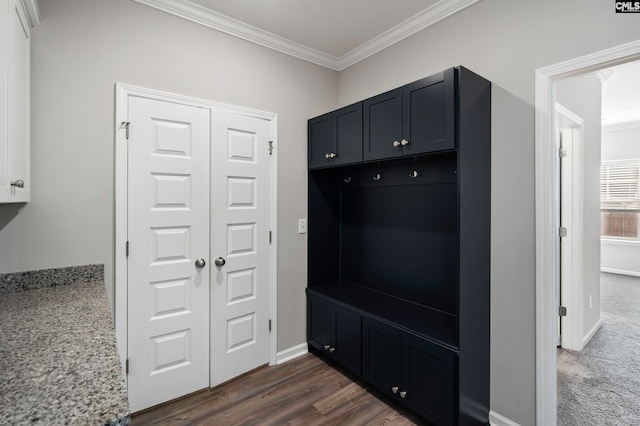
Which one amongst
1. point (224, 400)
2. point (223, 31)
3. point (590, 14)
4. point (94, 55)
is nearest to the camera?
Answer: point (590, 14)

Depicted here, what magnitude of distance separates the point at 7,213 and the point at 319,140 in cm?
215

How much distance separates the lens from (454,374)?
5.81 ft

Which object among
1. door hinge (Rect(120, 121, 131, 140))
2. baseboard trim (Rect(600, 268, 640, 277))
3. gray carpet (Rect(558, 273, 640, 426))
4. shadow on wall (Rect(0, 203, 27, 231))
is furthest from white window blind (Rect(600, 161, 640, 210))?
shadow on wall (Rect(0, 203, 27, 231))

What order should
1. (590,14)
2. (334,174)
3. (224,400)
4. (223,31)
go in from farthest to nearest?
1. (334,174)
2. (223,31)
3. (224,400)
4. (590,14)

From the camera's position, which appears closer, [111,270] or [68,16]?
[68,16]

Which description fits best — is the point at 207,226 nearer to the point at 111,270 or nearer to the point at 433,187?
the point at 111,270

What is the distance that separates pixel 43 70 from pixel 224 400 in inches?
95.1

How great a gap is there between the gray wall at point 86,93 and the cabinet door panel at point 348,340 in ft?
5.48

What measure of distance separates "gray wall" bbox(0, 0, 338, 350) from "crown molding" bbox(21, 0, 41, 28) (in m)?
0.07

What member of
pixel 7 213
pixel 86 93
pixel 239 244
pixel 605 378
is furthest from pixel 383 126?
pixel 605 378

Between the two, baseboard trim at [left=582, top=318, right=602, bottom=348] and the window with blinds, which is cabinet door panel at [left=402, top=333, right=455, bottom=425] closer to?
baseboard trim at [left=582, top=318, right=602, bottom=348]

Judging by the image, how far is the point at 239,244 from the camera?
254 centimetres

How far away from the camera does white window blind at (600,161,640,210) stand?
235 inches

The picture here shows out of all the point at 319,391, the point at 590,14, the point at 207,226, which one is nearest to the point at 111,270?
the point at 207,226
